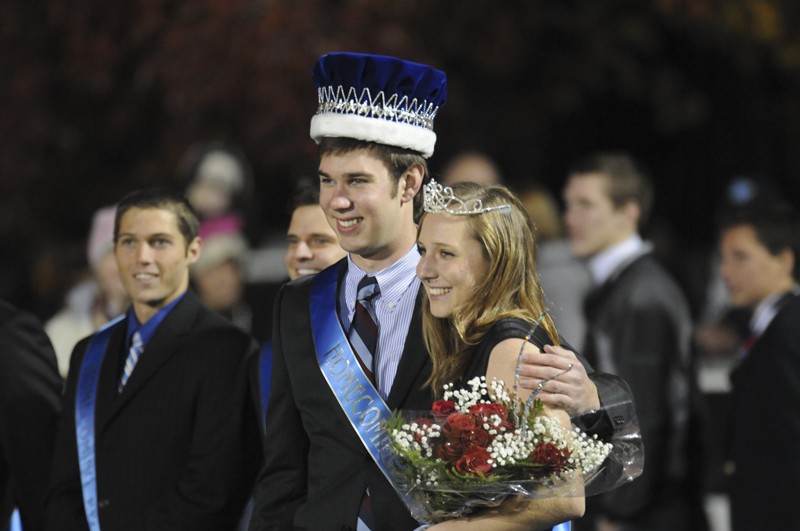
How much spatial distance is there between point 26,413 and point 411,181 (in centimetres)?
202

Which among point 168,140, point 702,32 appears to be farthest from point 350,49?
point 702,32

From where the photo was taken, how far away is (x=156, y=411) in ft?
16.5

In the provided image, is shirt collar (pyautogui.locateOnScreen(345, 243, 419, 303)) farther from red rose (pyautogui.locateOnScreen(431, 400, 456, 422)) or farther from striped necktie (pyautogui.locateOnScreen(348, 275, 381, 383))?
red rose (pyautogui.locateOnScreen(431, 400, 456, 422))

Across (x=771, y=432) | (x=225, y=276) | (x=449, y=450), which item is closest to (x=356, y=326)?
(x=449, y=450)

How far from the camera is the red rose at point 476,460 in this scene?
347 cm

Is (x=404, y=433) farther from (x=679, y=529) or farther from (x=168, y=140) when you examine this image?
(x=168, y=140)

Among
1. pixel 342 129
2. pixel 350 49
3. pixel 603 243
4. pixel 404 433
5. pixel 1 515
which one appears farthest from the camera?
pixel 350 49

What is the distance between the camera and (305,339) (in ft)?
13.6

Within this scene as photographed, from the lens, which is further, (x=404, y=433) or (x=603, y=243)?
(x=603, y=243)

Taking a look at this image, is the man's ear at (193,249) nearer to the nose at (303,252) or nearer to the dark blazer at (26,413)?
the nose at (303,252)

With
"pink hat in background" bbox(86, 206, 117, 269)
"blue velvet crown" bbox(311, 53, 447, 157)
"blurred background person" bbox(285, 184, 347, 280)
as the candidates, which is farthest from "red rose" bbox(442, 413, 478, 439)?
"pink hat in background" bbox(86, 206, 117, 269)

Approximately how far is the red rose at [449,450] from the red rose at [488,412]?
82 millimetres

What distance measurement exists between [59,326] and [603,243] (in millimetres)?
2922

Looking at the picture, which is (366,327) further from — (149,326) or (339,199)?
(149,326)
